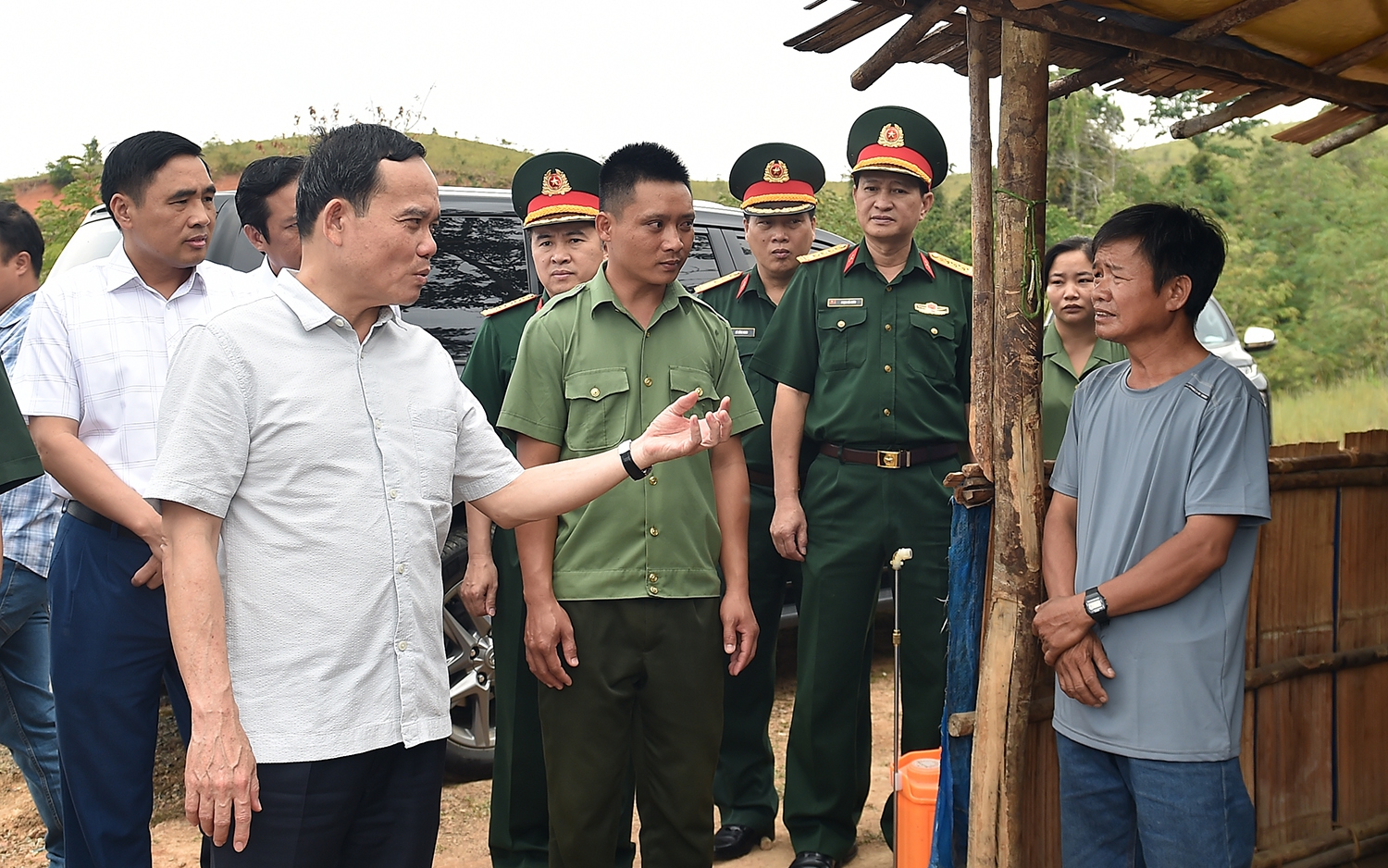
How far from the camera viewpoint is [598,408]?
300 cm

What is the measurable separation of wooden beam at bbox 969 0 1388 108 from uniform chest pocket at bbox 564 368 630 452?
4.15 feet

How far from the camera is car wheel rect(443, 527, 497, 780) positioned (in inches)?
168

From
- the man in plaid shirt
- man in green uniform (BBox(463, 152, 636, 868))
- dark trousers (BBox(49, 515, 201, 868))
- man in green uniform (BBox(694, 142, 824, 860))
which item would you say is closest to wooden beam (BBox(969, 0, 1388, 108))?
man in green uniform (BBox(694, 142, 824, 860))

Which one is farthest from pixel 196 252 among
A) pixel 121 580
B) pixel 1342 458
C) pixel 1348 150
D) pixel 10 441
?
pixel 1348 150

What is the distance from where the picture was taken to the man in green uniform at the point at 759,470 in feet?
13.1

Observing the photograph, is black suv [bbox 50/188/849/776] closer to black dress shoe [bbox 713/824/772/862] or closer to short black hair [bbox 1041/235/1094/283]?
black dress shoe [bbox 713/824/772/862]

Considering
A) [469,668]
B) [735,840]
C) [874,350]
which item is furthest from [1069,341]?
[469,668]

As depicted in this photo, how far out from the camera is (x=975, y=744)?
2840 mm

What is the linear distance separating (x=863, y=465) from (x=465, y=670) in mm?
1747

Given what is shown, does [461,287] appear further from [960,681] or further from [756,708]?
[960,681]

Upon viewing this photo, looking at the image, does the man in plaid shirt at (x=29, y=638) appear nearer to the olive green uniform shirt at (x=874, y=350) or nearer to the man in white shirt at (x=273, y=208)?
the man in white shirt at (x=273, y=208)

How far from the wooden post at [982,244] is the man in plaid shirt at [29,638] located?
2748mm

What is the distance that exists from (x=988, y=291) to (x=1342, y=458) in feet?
3.99

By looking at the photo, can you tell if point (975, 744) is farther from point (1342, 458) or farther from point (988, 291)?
point (1342, 458)
